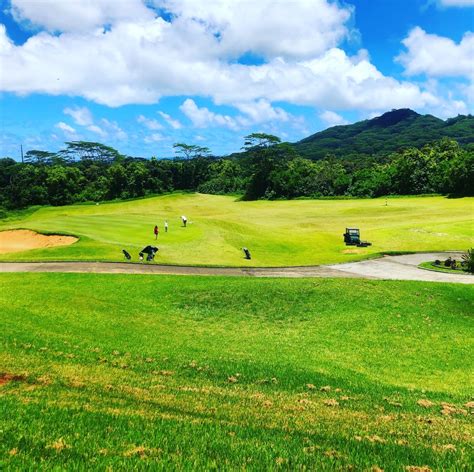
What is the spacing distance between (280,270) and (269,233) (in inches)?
1006

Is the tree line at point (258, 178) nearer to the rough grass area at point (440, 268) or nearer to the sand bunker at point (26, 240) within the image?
the rough grass area at point (440, 268)

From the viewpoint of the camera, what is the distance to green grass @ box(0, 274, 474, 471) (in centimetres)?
711

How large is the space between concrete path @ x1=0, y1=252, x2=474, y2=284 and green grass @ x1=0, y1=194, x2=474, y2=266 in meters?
2.72

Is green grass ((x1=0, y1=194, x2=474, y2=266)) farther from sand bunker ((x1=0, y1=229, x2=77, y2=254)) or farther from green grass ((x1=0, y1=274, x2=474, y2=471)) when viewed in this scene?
green grass ((x1=0, y1=274, x2=474, y2=471))

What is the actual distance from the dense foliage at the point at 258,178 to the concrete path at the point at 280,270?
264 feet

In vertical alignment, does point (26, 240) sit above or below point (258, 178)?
below

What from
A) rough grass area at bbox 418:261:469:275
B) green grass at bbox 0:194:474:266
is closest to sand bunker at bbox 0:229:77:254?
green grass at bbox 0:194:474:266

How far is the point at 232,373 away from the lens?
14102 millimetres

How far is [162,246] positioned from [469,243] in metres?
39.0

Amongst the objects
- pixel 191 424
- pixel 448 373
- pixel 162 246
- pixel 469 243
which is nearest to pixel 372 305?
pixel 448 373

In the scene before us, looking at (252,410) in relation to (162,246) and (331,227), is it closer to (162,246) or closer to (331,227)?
(162,246)

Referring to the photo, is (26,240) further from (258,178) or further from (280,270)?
(258,178)

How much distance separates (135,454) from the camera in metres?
6.59

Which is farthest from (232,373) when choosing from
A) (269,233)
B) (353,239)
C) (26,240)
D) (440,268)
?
(269,233)
